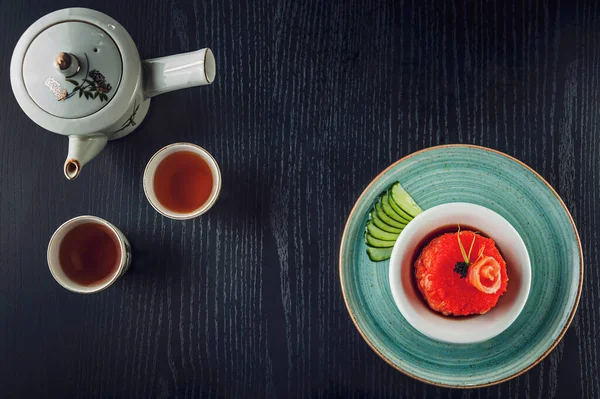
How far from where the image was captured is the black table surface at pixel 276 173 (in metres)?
1.40

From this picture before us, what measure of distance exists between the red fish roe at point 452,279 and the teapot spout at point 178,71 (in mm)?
603

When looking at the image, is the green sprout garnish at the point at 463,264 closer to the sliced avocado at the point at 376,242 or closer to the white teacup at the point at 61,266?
the sliced avocado at the point at 376,242

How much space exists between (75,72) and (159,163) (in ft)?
1.01

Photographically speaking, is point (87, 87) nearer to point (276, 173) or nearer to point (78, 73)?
point (78, 73)

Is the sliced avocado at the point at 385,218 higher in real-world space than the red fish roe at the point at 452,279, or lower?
higher

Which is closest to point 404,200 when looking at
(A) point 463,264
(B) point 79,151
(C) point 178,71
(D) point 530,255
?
(A) point 463,264

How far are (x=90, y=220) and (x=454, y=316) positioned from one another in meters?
0.84

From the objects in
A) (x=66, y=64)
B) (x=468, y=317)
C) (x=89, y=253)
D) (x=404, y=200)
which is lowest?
(x=468, y=317)

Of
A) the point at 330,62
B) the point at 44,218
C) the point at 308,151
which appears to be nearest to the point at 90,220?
the point at 44,218

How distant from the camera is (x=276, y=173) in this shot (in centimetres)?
142

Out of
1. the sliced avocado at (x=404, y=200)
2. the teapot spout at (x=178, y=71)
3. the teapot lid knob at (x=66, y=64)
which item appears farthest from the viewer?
the sliced avocado at (x=404, y=200)

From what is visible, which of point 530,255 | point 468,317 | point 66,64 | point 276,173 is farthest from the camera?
point 276,173

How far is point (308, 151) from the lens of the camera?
142cm

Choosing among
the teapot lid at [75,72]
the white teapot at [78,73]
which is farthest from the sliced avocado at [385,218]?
the teapot lid at [75,72]
